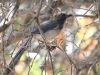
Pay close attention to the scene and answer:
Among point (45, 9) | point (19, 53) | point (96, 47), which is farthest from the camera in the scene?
point (96, 47)

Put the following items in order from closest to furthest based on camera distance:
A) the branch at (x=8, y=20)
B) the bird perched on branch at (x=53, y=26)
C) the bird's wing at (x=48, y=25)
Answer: the branch at (x=8, y=20), the bird perched on branch at (x=53, y=26), the bird's wing at (x=48, y=25)

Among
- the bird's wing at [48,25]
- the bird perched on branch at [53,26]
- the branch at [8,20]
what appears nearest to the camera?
the branch at [8,20]

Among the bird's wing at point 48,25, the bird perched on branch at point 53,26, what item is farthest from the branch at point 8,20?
the bird's wing at point 48,25

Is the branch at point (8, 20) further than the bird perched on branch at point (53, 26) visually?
No

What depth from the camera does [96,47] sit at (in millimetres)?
4230

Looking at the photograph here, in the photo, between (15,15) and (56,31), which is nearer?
(15,15)

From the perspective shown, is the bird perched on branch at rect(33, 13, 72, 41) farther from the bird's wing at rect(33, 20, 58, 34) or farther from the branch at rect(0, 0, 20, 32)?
the branch at rect(0, 0, 20, 32)

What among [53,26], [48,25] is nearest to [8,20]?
[48,25]

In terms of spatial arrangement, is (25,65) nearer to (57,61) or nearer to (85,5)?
(57,61)

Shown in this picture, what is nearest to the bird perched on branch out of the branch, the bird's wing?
the bird's wing

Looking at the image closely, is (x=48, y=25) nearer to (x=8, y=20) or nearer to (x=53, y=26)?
(x=53, y=26)

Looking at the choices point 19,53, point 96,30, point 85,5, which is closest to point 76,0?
point 85,5

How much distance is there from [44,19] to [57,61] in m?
0.63

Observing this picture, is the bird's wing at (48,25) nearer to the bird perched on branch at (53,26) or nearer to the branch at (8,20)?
the bird perched on branch at (53,26)
